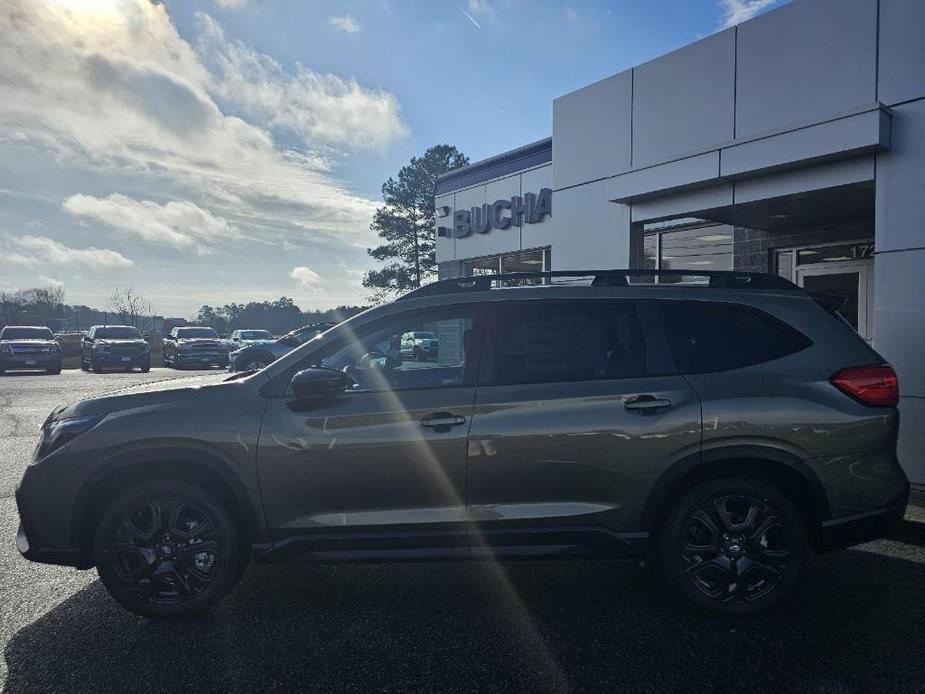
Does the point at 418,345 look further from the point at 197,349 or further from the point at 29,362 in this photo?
the point at 197,349

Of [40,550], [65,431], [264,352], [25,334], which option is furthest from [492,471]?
[25,334]

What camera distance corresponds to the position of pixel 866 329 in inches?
370

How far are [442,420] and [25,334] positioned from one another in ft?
80.8

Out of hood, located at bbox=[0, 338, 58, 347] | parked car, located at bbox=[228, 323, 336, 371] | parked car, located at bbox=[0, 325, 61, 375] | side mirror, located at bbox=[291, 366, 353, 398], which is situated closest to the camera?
side mirror, located at bbox=[291, 366, 353, 398]

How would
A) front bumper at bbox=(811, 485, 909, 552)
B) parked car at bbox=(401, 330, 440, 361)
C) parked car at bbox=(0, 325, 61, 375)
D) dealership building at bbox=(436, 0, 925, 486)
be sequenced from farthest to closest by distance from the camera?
1. parked car at bbox=(0, 325, 61, 375)
2. dealership building at bbox=(436, 0, 925, 486)
3. parked car at bbox=(401, 330, 440, 361)
4. front bumper at bbox=(811, 485, 909, 552)

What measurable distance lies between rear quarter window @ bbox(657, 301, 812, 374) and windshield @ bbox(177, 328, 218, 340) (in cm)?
2515

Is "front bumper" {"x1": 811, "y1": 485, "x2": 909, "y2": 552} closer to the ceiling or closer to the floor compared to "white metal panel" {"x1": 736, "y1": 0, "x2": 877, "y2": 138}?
closer to the floor

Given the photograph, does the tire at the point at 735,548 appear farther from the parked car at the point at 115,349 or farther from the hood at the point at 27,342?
the hood at the point at 27,342

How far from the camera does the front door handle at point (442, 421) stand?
11.1 feet

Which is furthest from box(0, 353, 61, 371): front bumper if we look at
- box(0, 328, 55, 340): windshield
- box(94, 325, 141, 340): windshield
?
box(94, 325, 141, 340): windshield

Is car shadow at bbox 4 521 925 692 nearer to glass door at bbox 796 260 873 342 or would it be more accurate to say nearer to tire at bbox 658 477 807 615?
tire at bbox 658 477 807 615

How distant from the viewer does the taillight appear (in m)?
3.46

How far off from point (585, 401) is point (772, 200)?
203 inches

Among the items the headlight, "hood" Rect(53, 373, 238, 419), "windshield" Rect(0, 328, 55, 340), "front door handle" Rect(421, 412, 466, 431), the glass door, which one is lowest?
the headlight
